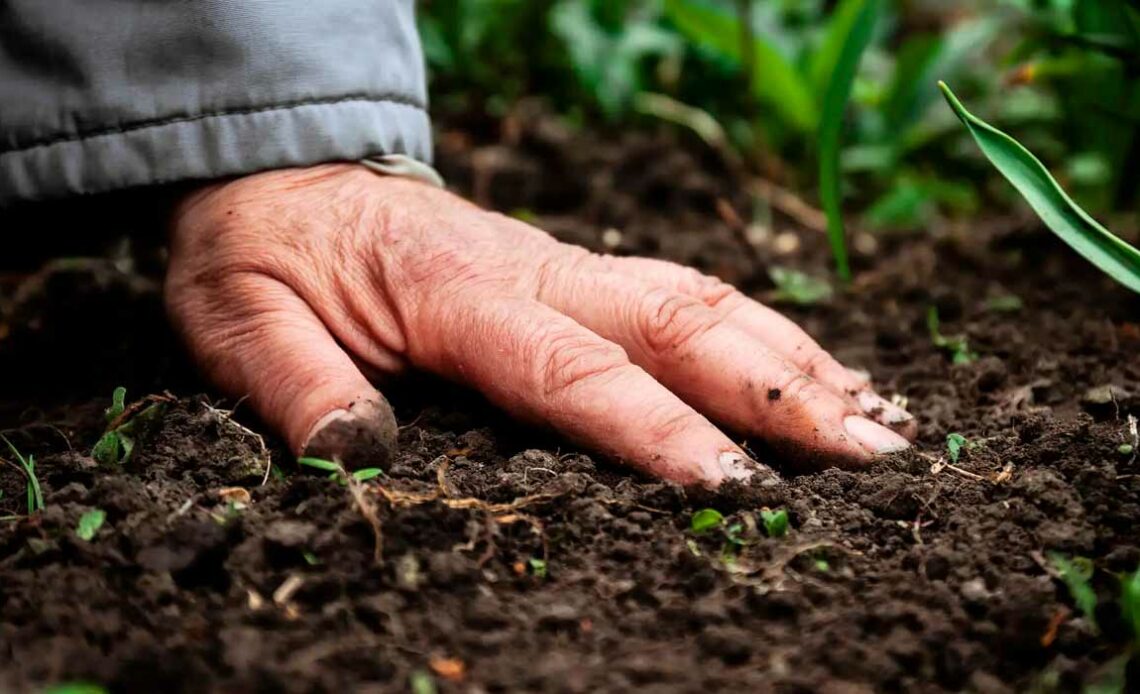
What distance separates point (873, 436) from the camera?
4.16ft

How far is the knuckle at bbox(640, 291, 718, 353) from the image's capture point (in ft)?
4.36

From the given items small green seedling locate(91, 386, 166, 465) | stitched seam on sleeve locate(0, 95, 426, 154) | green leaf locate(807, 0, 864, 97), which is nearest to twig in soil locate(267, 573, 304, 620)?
small green seedling locate(91, 386, 166, 465)

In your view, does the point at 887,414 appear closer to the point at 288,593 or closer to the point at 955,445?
the point at 955,445

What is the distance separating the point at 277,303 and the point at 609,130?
160 cm

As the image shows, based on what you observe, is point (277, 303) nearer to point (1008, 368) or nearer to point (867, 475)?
point (867, 475)

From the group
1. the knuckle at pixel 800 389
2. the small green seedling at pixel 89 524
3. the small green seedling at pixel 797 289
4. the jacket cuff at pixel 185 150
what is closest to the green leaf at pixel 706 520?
the knuckle at pixel 800 389

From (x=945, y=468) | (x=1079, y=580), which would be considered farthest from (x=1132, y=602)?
(x=945, y=468)

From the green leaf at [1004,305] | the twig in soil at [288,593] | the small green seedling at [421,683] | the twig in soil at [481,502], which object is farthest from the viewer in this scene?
the green leaf at [1004,305]

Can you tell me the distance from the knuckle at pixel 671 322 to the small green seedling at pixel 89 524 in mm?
658

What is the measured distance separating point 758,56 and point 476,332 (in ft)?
4.99

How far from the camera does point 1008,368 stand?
5.19 ft

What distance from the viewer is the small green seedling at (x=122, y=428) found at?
48.1 inches

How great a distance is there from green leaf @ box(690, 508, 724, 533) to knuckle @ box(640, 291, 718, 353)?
28 centimetres

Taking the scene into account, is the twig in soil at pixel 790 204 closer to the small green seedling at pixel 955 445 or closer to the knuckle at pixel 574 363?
the small green seedling at pixel 955 445
